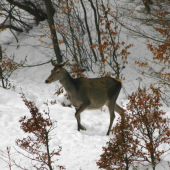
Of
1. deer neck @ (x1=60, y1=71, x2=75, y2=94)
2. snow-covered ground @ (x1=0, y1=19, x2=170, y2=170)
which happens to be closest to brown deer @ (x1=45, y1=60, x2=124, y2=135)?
deer neck @ (x1=60, y1=71, x2=75, y2=94)

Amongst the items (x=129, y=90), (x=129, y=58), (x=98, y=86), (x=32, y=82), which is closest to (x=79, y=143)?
(x=98, y=86)

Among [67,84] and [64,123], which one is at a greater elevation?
[67,84]

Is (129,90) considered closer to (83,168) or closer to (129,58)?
(129,58)

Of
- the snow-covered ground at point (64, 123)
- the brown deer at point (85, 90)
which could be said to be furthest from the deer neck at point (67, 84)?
the snow-covered ground at point (64, 123)

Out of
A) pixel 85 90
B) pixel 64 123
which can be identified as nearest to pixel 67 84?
pixel 85 90

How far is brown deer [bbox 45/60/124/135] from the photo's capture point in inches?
252

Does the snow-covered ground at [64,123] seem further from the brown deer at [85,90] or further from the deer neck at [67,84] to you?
the deer neck at [67,84]

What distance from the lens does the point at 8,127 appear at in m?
6.40

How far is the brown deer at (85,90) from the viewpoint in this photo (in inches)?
252

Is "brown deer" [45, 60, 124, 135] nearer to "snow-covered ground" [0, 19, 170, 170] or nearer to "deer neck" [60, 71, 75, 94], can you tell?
"deer neck" [60, 71, 75, 94]

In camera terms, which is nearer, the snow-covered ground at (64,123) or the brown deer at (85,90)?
the snow-covered ground at (64,123)

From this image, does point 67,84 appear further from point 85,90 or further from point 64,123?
point 64,123

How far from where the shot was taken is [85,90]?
6.51m

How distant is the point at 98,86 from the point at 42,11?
544 inches
